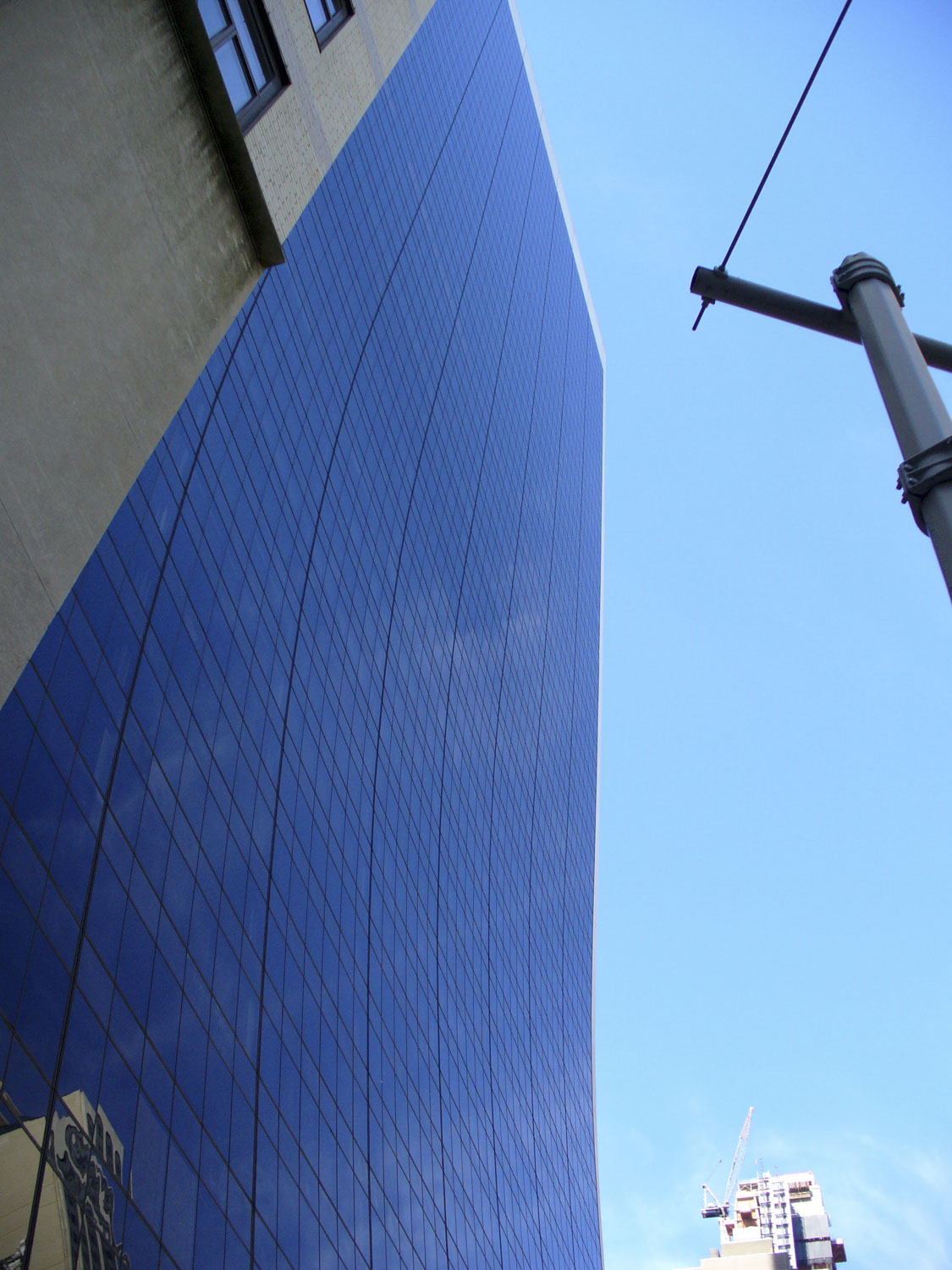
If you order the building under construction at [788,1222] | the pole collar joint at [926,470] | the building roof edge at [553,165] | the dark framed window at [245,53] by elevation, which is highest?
the building roof edge at [553,165]

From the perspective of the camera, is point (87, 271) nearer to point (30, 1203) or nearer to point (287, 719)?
point (30, 1203)

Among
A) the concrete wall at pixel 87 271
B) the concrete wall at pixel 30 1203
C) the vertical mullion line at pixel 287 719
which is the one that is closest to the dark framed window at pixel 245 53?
the concrete wall at pixel 87 271

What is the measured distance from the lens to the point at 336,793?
43594 mm

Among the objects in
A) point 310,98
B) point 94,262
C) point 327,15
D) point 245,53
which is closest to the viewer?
point 94,262

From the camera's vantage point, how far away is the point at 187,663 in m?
31.2

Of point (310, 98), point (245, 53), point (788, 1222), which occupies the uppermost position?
point (788, 1222)

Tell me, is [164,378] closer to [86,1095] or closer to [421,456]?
[86,1095]

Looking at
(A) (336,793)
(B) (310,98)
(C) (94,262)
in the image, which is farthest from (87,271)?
(A) (336,793)

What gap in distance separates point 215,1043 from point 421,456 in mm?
43775

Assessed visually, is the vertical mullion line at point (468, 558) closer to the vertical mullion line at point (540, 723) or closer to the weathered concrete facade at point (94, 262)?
the vertical mullion line at point (540, 723)

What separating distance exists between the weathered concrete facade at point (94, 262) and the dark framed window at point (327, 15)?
448 cm

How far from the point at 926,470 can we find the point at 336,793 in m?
39.1

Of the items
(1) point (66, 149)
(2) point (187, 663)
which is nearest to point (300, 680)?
(2) point (187, 663)

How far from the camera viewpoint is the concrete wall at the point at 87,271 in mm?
9656
